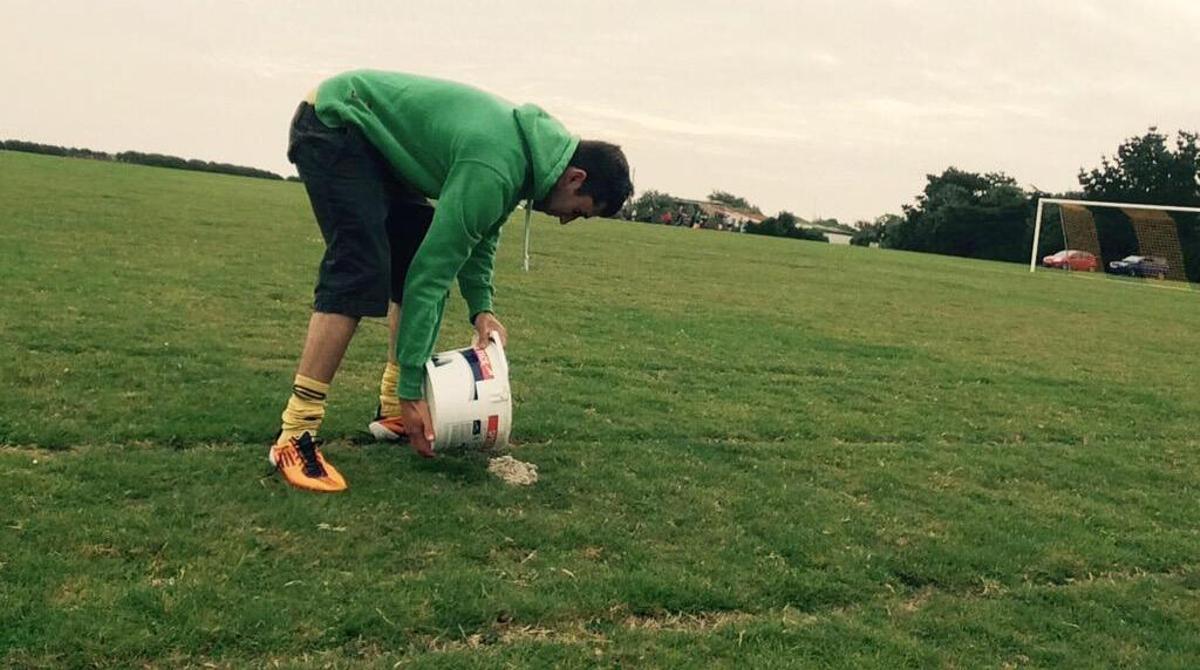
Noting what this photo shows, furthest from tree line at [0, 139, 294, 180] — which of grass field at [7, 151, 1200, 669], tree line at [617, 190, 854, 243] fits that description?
grass field at [7, 151, 1200, 669]

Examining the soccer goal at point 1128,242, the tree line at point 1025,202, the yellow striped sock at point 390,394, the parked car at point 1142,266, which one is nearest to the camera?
the yellow striped sock at point 390,394

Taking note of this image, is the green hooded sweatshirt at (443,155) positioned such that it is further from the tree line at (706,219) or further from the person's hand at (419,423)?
the tree line at (706,219)

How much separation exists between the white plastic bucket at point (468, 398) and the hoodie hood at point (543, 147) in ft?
2.88

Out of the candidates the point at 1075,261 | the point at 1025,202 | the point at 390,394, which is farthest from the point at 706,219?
the point at 390,394

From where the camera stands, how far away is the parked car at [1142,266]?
44594mm

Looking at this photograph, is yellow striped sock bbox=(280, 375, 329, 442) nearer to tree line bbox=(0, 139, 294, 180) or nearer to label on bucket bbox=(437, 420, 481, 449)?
label on bucket bbox=(437, 420, 481, 449)

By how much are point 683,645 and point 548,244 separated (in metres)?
21.6

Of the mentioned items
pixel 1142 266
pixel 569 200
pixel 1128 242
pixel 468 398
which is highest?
pixel 1128 242

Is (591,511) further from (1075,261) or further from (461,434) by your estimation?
(1075,261)

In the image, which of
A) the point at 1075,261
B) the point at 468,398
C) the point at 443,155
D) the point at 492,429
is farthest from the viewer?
the point at 1075,261

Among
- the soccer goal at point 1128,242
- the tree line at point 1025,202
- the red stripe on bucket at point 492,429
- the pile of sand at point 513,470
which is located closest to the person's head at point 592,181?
the red stripe on bucket at point 492,429

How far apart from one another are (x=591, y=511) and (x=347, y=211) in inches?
68.6

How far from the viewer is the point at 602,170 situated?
4.39 m

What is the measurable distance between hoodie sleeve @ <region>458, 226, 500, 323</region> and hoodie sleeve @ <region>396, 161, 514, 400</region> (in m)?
0.79
